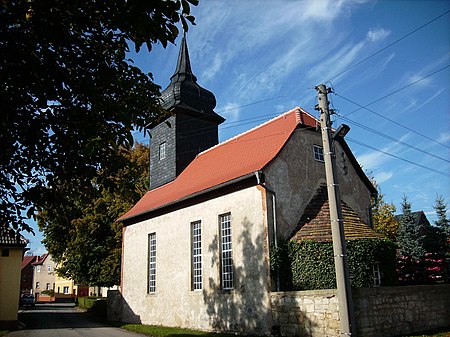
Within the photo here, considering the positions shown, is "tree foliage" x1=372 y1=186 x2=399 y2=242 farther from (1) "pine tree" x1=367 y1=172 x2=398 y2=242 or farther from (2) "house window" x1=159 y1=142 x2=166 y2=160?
(2) "house window" x1=159 y1=142 x2=166 y2=160

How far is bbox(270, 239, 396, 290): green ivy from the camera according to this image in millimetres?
13203

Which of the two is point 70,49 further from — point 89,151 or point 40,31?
point 89,151

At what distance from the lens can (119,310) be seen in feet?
74.9

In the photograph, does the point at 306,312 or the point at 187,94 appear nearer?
the point at 306,312

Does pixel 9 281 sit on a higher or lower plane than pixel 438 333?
higher

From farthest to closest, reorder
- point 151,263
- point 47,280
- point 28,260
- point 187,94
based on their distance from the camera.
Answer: point 28,260, point 47,280, point 187,94, point 151,263

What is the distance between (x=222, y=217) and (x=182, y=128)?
860 centimetres

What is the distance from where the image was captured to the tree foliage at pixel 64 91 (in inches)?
248

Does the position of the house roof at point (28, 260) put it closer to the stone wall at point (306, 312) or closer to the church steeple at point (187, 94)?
the church steeple at point (187, 94)

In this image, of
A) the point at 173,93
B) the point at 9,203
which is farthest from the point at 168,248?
the point at 9,203

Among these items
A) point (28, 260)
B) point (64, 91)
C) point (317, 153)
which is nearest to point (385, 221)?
point (317, 153)

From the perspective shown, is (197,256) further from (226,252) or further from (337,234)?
(337,234)

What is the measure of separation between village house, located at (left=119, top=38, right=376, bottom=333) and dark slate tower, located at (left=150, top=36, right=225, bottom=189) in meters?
0.07

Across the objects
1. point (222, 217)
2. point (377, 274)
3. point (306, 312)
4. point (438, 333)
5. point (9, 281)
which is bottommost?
point (438, 333)
